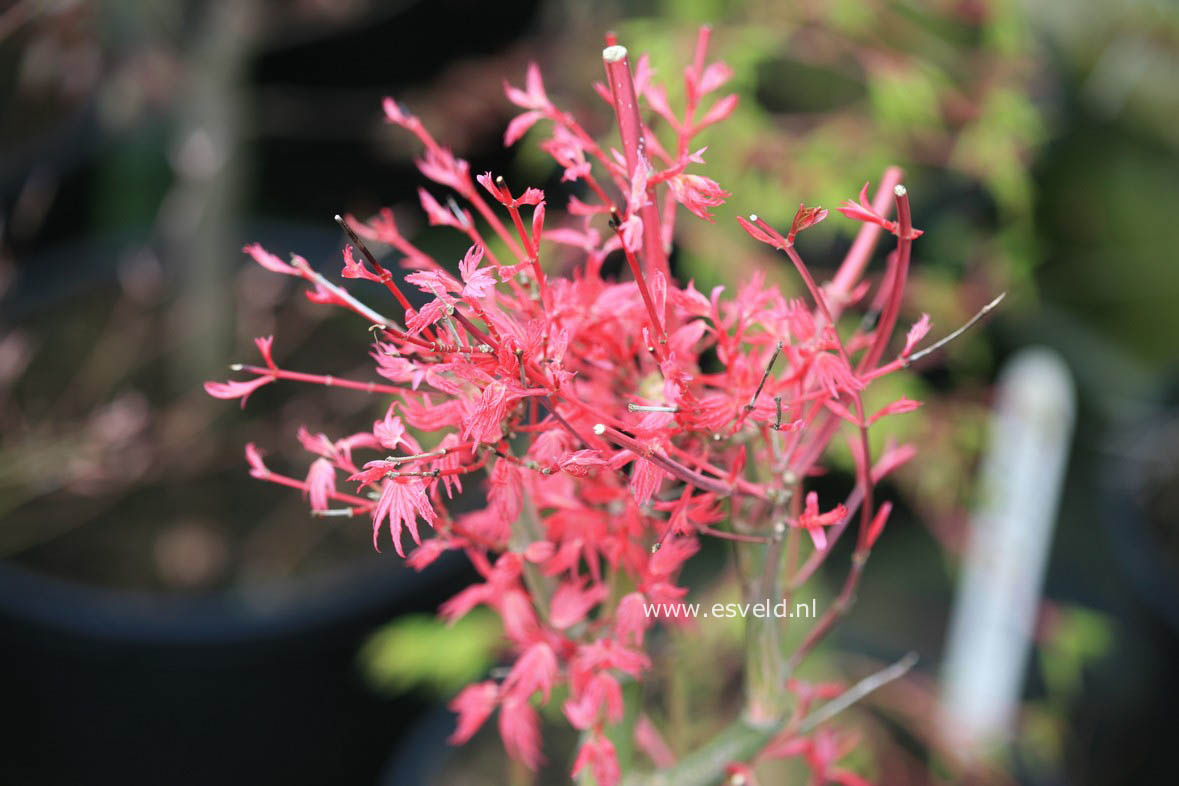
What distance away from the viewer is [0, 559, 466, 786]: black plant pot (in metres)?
1.02

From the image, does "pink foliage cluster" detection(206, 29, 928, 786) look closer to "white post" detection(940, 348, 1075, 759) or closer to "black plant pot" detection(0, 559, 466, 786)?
"white post" detection(940, 348, 1075, 759)

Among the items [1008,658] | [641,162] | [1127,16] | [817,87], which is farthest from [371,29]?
[641,162]

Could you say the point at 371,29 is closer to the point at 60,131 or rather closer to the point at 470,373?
the point at 60,131

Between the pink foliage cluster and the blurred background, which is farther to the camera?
the blurred background

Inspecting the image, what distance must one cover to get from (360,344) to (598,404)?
0.95m

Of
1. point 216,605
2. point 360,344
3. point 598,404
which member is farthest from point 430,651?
point 598,404

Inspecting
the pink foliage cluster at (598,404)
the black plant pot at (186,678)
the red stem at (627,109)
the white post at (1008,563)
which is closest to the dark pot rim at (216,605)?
the black plant pot at (186,678)

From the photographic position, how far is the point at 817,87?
1.53m

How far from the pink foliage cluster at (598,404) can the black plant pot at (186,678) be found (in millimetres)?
600

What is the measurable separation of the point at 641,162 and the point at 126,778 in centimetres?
94

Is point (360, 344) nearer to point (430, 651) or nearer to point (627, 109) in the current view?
point (430, 651)

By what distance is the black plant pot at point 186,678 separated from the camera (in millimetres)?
1021

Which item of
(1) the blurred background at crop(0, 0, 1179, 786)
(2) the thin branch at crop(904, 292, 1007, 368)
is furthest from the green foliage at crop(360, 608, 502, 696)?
(2) the thin branch at crop(904, 292, 1007, 368)

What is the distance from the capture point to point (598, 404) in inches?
16.8
